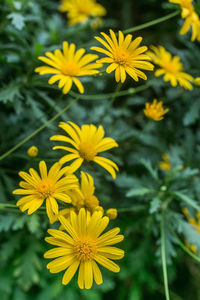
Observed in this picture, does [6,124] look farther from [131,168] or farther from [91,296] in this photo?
[91,296]

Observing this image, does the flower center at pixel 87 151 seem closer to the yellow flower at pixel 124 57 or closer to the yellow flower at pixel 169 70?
the yellow flower at pixel 124 57

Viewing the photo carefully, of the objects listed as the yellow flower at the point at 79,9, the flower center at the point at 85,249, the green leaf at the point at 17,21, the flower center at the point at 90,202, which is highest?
the yellow flower at the point at 79,9

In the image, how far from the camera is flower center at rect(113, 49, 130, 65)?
0.99 metres

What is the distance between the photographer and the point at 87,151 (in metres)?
1.07

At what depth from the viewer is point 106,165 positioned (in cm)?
111

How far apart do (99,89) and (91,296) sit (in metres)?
1.22

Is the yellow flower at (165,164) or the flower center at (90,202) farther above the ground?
the yellow flower at (165,164)

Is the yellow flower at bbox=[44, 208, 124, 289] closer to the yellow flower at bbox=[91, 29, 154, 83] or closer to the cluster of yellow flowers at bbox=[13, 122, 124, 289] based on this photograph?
the cluster of yellow flowers at bbox=[13, 122, 124, 289]

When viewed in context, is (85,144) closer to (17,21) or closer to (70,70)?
(70,70)

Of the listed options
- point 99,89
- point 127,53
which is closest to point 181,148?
point 99,89

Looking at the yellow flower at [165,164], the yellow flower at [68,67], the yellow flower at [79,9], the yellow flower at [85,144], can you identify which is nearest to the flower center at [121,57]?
the yellow flower at [68,67]

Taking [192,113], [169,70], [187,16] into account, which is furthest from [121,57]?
[192,113]

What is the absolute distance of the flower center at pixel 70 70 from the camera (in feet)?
3.83

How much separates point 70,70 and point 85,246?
25.2 inches
